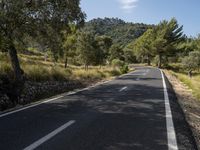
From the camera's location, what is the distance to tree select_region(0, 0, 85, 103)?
43.2 ft

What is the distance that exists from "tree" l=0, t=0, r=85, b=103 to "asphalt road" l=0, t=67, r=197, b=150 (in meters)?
4.43

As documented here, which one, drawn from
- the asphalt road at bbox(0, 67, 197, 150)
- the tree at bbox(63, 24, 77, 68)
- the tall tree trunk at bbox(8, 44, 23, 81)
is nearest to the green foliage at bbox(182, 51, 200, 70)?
the tree at bbox(63, 24, 77, 68)

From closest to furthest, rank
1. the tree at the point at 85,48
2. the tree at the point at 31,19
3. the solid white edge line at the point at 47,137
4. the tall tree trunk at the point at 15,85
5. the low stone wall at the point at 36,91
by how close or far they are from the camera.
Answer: the solid white edge line at the point at 47,137 → the low stone wall at the point at 36,91 → the tall tree trunk at the point at 15,85 → the tree at the point at 31,19 → the tree at the point at 85,48

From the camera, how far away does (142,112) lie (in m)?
10.2

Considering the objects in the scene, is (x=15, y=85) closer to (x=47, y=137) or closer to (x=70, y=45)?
(x=47, y=137)

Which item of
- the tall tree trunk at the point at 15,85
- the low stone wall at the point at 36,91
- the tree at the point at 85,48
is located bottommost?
the low stone wall at the point at 36,91

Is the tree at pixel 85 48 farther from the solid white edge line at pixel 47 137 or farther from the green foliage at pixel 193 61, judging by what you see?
the green foliage at pixel 193 61

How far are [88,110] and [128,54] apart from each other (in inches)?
4183

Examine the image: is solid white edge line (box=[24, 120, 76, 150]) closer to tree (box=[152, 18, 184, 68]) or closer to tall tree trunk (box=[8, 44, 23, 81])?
tall tree trunk (box=[8, 44, 23, 81])

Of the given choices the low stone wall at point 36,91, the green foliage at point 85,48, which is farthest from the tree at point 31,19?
the green foliage at point 85,48

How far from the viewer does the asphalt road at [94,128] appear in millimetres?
6187

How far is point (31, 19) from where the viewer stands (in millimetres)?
15039

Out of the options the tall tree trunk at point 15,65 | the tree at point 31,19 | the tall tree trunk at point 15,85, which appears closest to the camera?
the tall tree trunk at point 15,85

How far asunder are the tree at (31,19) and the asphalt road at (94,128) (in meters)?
4.43
